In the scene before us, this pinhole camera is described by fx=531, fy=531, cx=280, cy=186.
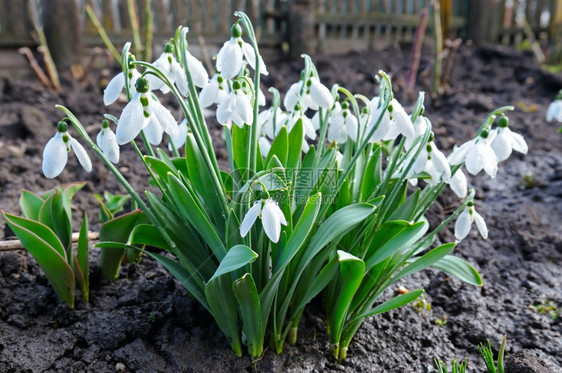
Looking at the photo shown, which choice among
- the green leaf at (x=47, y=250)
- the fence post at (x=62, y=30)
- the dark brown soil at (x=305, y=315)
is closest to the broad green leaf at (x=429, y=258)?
the dark brown soil at (x=305, y=315)

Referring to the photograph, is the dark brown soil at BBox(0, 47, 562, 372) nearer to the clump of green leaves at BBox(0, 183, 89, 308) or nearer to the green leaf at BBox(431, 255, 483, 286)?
the clump of green leaves at BBox(0, 183, 89, 308)

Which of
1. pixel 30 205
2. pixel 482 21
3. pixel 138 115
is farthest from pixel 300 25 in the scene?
pixel 138 115

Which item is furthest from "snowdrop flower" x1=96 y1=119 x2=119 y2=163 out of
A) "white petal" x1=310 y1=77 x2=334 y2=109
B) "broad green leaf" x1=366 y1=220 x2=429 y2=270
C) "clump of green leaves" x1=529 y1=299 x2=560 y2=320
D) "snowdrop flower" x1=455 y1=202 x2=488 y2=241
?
"clump of green leaves" x1=529 y1=299 x2=560 y2=320

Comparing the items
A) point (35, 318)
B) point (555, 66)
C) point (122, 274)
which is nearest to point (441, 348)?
point (122, 274)

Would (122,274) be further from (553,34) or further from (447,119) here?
(553,34)

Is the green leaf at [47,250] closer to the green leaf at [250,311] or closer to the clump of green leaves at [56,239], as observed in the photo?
the clump of green leaves at [56,239]
